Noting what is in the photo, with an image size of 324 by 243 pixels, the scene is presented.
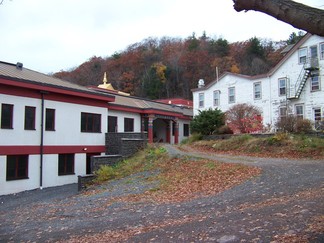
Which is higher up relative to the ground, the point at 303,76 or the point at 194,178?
the point at 303,76

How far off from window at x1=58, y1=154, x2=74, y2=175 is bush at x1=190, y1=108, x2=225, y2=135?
29.3 ft

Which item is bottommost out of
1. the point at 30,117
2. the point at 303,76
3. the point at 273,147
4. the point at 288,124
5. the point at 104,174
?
the point at 104,174

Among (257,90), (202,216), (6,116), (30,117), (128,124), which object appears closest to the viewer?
(202,216)

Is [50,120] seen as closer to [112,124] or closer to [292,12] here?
[112,124]

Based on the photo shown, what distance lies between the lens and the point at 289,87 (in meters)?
30.4

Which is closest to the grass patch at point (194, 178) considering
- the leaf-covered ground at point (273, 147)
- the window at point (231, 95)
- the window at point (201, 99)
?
the leaf-covered ground at point (273, 147)

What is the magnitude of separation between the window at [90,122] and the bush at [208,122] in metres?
6.88

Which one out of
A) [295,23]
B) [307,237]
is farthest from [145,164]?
[295,23]

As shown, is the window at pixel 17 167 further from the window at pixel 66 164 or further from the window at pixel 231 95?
the window at pixel 231 95

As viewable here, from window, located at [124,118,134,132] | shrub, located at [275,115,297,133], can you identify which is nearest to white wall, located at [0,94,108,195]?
window, located at [124,118,134,132]

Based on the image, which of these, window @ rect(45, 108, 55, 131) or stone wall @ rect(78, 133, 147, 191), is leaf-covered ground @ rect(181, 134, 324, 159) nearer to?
stone wall @ rect(78, 133, 147, 191)

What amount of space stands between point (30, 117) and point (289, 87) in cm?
2111

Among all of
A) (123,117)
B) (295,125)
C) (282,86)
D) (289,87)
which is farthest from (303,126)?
(123,117)

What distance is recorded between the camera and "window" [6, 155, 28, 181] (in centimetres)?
1948
